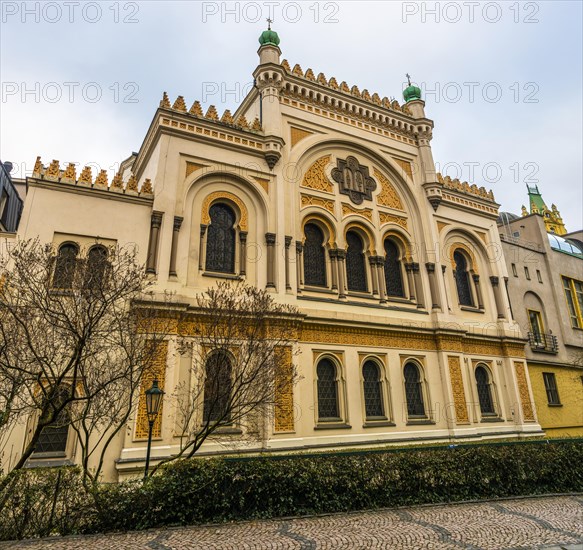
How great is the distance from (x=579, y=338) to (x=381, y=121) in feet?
57.4

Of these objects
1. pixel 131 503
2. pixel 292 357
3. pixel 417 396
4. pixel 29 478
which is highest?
pixel 292 357

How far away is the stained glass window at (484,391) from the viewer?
63.0ft

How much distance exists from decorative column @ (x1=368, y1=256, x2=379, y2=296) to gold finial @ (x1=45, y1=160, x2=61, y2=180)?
1237cm

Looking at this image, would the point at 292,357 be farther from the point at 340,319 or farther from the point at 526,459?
the point at 526,459

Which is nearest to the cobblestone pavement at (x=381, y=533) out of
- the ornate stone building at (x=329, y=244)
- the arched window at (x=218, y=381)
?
the arched window at (x=218, y=381)

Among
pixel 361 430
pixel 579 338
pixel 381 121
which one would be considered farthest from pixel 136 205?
pixel 579 338

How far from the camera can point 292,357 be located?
1457 cm

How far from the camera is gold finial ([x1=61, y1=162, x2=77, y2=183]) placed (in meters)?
13.5

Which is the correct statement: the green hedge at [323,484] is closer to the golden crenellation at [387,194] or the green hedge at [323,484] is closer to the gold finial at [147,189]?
the gold finial at [147,189]

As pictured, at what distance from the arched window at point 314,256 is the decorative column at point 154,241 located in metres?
5.91

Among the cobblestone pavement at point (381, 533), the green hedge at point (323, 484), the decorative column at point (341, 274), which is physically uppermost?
the decorative column at point (341, 274)

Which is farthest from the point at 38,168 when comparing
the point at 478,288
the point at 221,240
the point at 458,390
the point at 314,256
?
the point at 478,288

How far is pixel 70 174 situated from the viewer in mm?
13664

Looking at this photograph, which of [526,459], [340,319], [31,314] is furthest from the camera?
[340,319]
